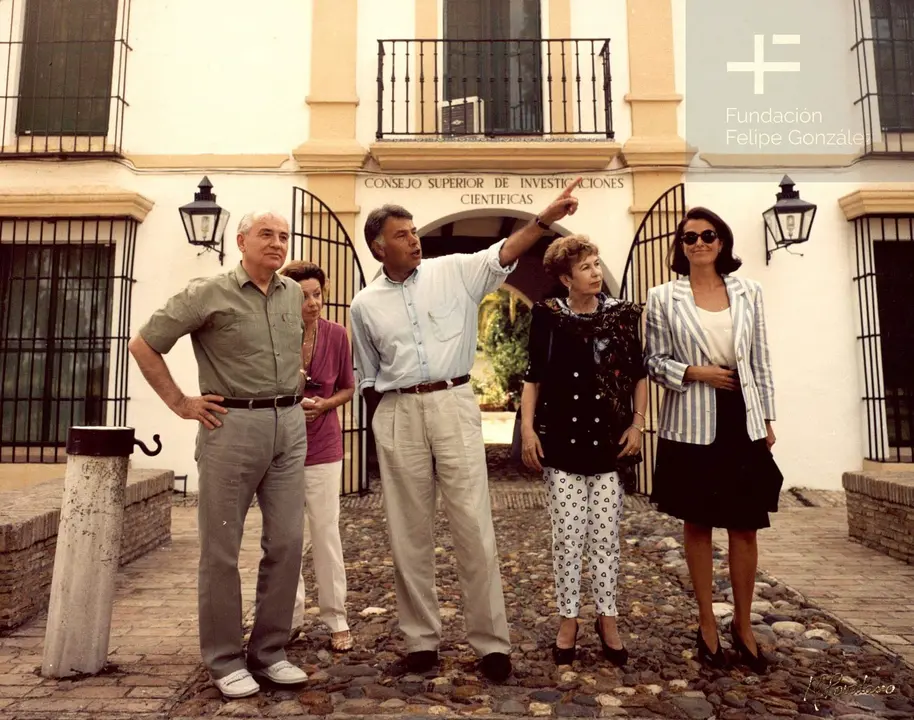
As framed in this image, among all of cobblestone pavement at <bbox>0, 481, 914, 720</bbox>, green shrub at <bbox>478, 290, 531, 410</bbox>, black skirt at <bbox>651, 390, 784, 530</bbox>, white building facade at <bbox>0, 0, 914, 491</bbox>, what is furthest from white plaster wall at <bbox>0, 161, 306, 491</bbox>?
green shrub at <bbox>478, 290, 531, 410</bbox>

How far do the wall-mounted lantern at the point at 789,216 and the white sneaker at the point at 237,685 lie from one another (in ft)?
22.1

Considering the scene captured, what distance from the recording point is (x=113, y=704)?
8.16 ft

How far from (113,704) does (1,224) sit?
274 inches

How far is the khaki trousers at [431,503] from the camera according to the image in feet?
9.12

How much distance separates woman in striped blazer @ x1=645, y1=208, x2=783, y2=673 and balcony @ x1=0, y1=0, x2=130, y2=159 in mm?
7083

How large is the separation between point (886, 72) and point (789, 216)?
2518 mm

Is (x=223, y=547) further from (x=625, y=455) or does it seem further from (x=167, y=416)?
(x=167, y=416)

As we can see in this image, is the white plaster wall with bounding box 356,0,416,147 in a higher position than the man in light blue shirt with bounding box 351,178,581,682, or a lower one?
higher

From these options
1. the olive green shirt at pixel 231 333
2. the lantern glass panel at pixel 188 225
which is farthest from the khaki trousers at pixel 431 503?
the lantern glass panel at pixel 188 225

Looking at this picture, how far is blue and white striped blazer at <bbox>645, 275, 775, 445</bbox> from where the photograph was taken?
285 cm

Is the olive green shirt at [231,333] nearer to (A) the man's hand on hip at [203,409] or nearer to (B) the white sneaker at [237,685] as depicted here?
(A) the man's hand on hip at [203,409]

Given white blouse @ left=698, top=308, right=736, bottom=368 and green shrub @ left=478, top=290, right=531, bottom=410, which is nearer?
white blouse @ left=698, top=308, right=736, bottom=368

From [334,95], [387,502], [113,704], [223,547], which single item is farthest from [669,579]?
[334,95]

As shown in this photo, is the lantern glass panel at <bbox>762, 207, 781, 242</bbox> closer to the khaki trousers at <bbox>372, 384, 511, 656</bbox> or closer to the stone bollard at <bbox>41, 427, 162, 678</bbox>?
the khaki trousers at <bbox>372, 384, 511, 656</bbox>
